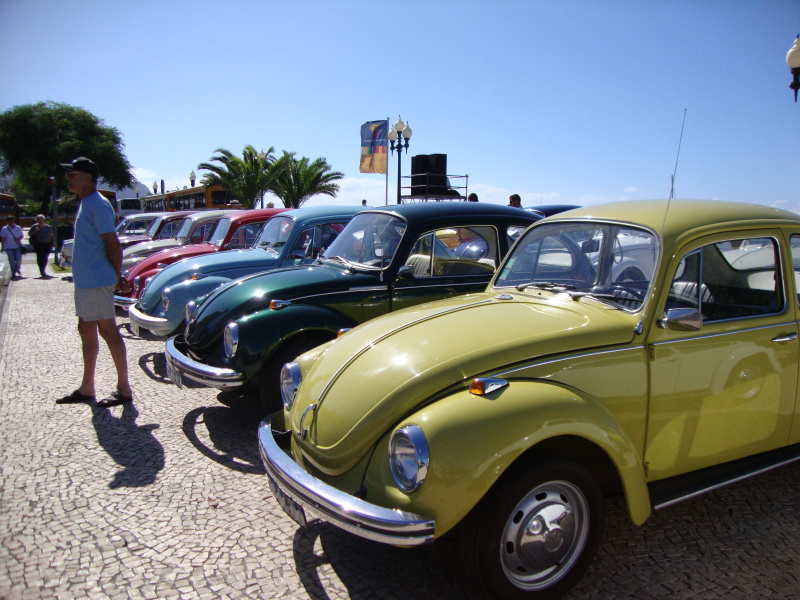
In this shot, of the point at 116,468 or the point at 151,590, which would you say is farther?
the point at 116,468

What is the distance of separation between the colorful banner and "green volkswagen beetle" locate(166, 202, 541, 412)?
1777 cm

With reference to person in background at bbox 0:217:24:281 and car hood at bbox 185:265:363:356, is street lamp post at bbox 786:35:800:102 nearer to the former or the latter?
car hood at bbox 185:265:363:356

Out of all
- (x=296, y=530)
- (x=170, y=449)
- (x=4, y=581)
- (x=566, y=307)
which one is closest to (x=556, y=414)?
(x=566, y=307)

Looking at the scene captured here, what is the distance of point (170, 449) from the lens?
4422 millimetres

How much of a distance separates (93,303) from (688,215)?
4.79 meters

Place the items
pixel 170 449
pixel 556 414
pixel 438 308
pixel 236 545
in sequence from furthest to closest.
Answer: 1. pixel 170 449
2. pixel 438 308
3. pixel 236 545
4. pixel 556 414

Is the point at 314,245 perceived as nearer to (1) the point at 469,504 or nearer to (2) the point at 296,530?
(2) the point at 296,530

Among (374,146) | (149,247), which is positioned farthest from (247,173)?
(149,247)

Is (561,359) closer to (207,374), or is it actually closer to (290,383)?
(290,383)

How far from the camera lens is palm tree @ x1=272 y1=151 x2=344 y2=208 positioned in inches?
1032

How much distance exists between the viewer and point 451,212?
5.40 metres

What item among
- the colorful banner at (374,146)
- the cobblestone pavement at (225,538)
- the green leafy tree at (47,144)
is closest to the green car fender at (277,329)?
the cobblestone pavement at (225,538)

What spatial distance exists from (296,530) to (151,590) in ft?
2.66

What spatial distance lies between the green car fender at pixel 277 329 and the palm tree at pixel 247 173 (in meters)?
22.5
